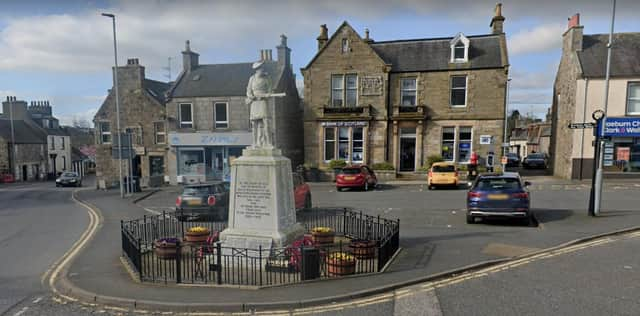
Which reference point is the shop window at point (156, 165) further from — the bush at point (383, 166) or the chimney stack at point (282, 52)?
the bush at point (383, 166)

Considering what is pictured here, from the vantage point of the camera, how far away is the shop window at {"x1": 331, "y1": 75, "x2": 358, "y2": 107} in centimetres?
2577

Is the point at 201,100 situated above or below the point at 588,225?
above

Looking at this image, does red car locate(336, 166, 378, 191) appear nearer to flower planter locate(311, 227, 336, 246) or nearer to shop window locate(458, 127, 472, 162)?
shop window locate(458, 127, 472, 162)

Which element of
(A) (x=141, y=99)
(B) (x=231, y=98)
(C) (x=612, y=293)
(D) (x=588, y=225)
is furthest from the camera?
(A) (x=141, y=99)

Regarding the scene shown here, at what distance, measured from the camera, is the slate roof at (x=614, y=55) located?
21234 millimetres

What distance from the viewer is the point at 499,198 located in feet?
34.5

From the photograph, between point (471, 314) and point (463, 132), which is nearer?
point (471, 314)

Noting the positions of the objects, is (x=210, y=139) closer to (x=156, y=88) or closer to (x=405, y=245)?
(x=156, y=88)

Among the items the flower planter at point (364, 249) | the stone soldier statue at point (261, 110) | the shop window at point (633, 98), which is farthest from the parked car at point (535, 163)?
the stone soldier statue at point (261, 110)

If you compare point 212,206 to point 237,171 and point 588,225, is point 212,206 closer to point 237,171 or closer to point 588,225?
point 237,171

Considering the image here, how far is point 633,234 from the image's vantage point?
368 inches

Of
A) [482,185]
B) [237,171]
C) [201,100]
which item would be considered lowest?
[482,185]

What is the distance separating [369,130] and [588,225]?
53.1ft

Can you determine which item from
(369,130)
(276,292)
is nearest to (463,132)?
(369,130)
